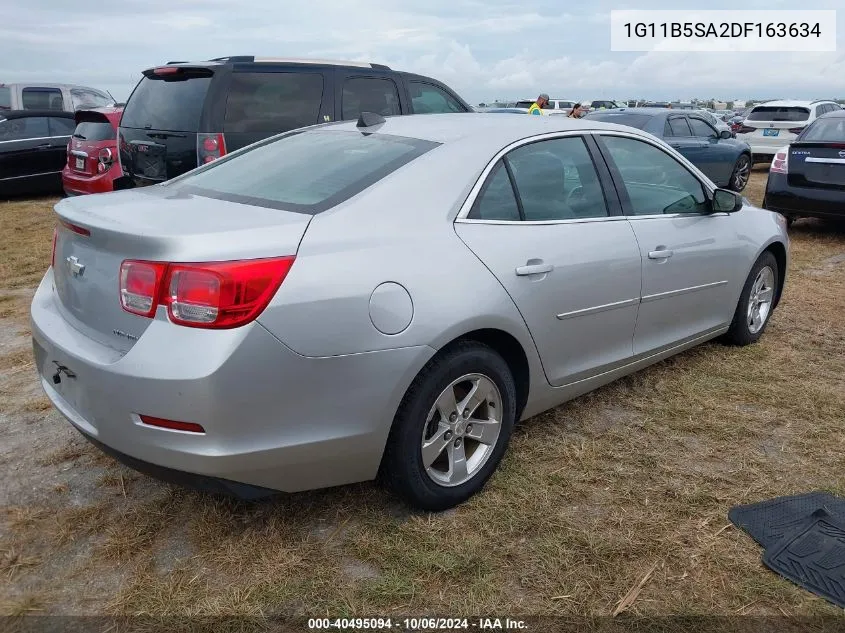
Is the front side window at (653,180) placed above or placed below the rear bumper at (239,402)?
above

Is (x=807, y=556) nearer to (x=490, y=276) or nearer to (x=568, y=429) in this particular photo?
(x=568, y=429)

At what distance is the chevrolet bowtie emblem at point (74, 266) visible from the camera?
100 inches

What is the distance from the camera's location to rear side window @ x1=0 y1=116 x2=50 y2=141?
10445 millimetres

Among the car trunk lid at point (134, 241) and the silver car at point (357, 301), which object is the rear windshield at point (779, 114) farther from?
the car trunk lid at point (134, 241)

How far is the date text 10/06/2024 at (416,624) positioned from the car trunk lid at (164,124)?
4356 mm

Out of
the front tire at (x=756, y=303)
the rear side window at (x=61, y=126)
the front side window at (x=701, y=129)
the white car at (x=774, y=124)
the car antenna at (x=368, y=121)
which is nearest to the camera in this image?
the car antenna at (x=368, y=121)

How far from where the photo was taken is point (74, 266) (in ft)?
8.50

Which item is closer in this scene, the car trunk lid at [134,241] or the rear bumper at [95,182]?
the car trunk lid at [134,241]

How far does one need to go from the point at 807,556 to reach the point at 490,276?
4.96 ft

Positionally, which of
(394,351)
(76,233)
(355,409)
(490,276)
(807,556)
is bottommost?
(807,556)

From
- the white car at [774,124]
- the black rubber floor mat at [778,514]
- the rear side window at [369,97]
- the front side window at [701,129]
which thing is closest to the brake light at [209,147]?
the rear side window at [369,97]

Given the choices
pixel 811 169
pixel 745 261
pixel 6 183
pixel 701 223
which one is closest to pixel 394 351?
pixel 701 223

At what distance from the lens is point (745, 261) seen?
4359 mm

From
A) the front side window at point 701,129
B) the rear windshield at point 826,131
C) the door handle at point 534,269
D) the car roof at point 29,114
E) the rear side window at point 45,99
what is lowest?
the door handle at point 534,269
